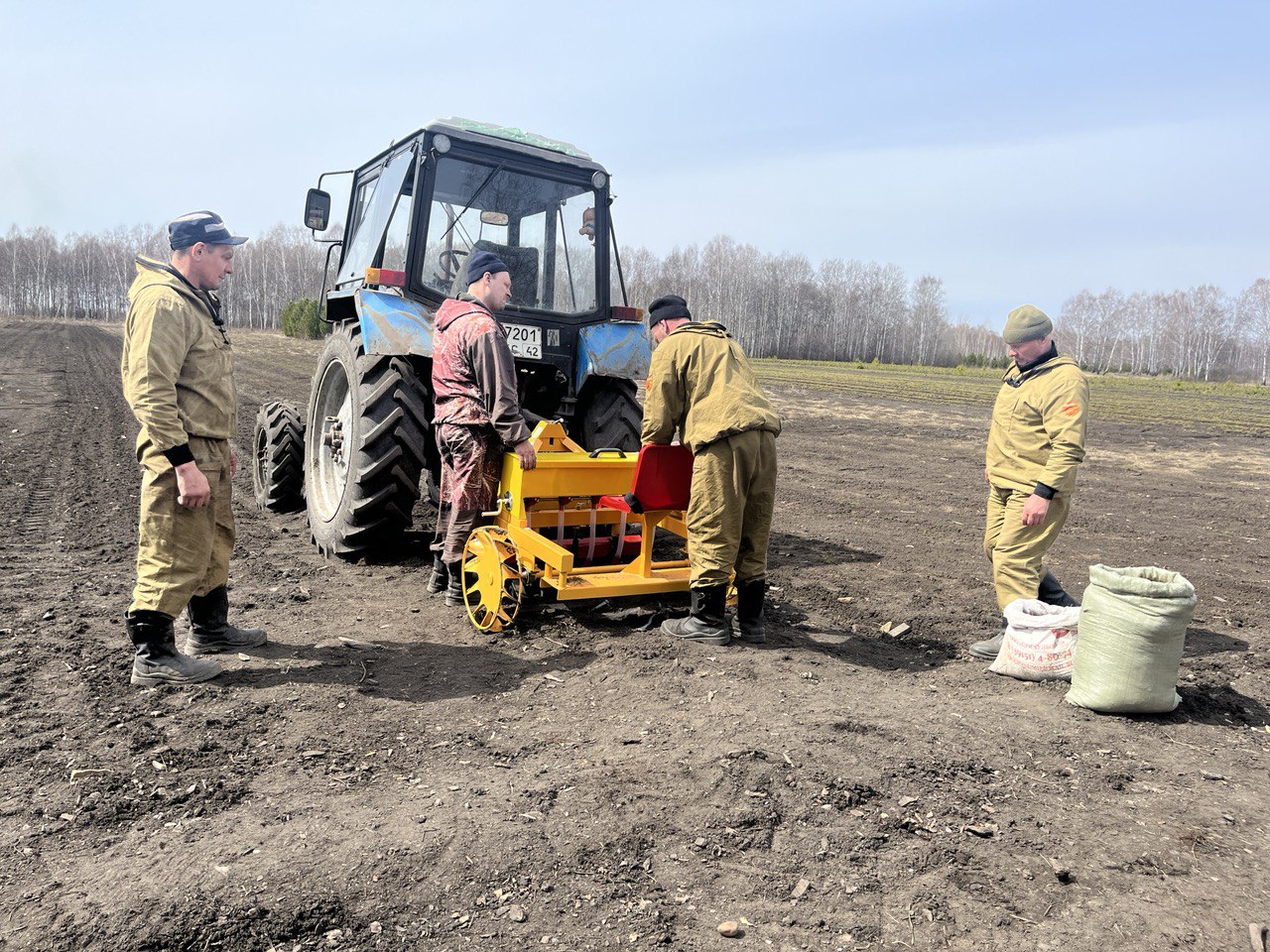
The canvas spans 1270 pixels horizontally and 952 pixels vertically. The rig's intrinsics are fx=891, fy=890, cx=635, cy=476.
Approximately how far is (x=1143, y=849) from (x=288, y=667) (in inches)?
135

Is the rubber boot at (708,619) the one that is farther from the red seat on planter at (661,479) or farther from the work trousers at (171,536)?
the work trousers at (171,536)

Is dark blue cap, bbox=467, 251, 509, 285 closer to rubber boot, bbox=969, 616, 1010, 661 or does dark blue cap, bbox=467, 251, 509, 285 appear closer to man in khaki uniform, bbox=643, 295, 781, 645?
man in khaki uniform, bbox=643, 295, 781, 645

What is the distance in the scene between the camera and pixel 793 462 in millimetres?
12289

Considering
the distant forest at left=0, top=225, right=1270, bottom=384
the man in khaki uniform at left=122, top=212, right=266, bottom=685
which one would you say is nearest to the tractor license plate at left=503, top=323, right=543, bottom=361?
the man in khaki uniform at left=122, top=212, right=266, bottom=685

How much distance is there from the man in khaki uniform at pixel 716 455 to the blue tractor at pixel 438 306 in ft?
4.76

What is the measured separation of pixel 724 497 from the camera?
171 inches

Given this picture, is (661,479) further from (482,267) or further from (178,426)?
(178,426)

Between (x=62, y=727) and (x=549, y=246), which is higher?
(x=549, y=246)

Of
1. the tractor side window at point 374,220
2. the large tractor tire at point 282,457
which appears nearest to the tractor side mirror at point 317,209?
the tractor side window at point 374,220

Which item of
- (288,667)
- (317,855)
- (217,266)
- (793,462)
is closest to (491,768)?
(317,855)

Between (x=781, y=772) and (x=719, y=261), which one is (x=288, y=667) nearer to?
(x=781, y=772)

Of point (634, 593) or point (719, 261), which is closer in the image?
point (634, 593)

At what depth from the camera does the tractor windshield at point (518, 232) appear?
225 inches

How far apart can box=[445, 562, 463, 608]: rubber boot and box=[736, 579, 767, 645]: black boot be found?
5.16 feet
